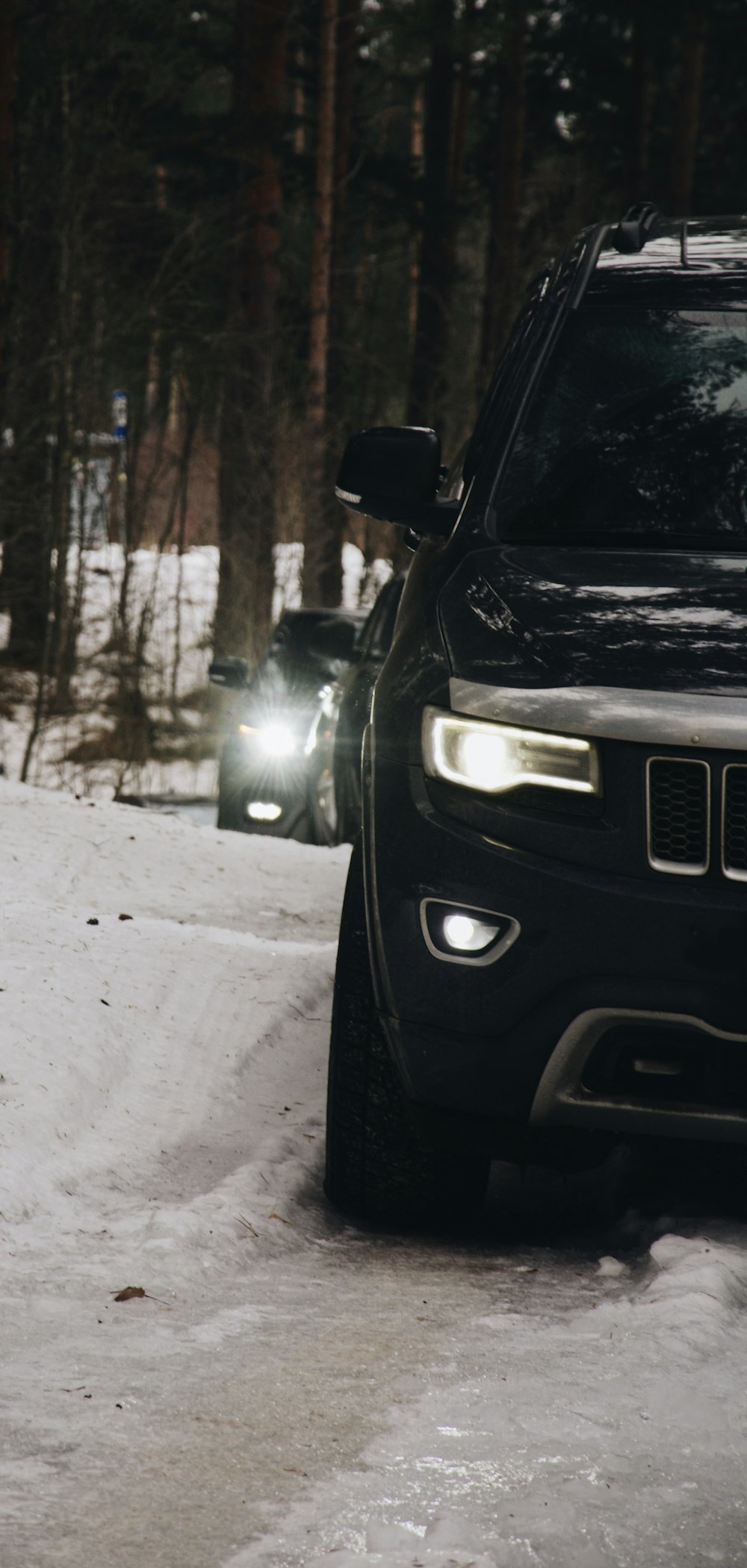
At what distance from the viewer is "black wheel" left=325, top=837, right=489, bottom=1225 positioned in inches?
134

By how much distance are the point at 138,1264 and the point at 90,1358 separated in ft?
1.49

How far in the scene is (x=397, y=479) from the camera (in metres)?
3.84

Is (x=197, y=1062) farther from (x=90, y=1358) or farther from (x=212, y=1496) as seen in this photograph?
(x=212, y=1496)

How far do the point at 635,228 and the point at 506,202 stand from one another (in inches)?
1005

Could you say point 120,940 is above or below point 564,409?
below

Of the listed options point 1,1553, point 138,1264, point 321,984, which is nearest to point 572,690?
point 138,1264

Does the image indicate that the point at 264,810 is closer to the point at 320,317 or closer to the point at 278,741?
the point at 278,741

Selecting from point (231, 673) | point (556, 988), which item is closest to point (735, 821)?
point (556, 988)

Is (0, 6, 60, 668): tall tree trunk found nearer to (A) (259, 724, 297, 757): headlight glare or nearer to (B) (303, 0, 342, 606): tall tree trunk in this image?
(B) (303, 0, 342, 606): tall tree trunk

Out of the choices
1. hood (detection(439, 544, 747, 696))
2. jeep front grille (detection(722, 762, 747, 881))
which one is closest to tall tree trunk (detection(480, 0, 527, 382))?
hood (detection(439, 544, 747, 696))

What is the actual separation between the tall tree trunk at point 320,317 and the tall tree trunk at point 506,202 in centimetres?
547

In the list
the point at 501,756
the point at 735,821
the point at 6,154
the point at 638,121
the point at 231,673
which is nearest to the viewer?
the point at 735,821

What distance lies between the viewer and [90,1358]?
282 cm

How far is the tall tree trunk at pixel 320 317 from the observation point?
72.2 feet
